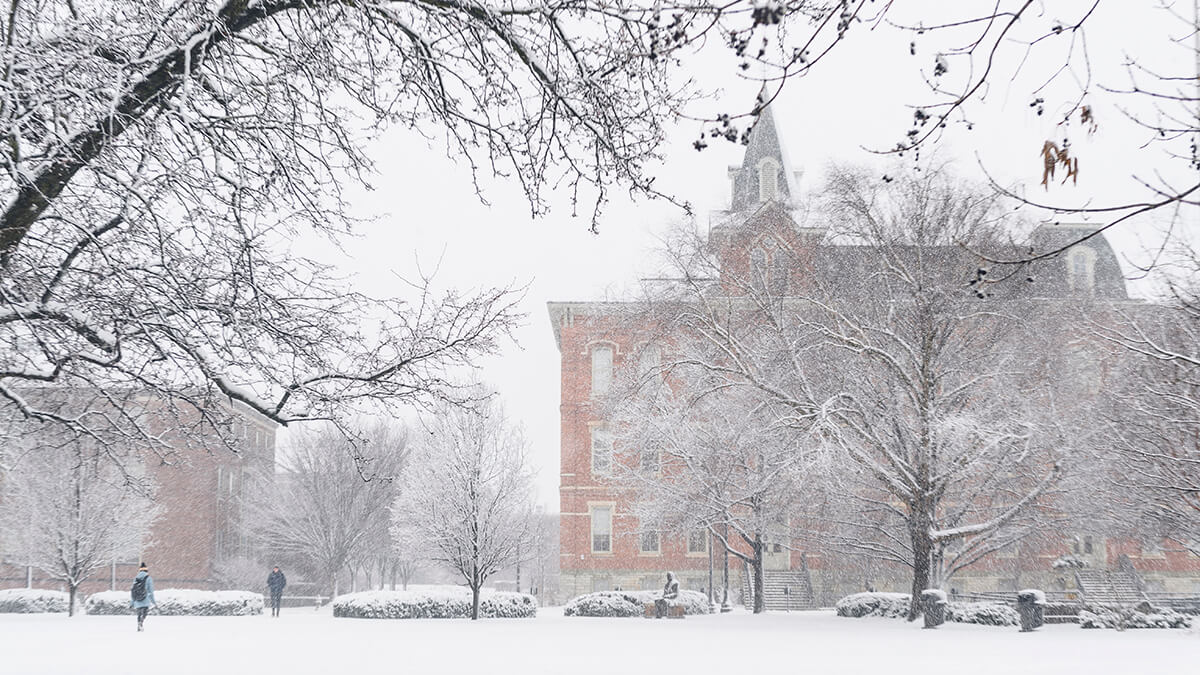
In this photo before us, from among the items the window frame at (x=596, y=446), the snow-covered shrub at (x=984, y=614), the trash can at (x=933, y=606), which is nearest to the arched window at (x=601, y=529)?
the window frame at (x=596, y=446)

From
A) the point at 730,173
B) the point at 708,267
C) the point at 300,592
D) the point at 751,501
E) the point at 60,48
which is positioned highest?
the point at 730,173

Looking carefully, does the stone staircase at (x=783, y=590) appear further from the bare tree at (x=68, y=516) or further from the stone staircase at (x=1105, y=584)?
the bare tree at (x=68, y=516)

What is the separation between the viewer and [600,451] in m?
43.9

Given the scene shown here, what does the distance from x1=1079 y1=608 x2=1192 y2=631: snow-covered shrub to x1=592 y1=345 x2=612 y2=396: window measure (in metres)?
24.9

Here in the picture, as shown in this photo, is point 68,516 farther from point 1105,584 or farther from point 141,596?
point 1105,584

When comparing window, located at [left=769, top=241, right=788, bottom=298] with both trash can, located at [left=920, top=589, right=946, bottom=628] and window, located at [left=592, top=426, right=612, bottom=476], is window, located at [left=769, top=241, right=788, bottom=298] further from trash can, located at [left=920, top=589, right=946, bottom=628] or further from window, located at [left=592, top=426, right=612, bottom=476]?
window, located at [left=592, top=426, right=612, bottom=476]

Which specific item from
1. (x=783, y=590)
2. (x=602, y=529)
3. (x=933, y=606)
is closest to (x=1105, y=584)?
(x=783, y=590)

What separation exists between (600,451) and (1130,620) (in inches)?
992

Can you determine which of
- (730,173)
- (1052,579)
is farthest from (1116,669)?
(730,173)

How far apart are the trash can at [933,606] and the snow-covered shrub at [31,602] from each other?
26.0 meters

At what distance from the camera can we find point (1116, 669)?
13062 millimetres

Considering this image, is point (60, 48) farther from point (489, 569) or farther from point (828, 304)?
point (489, 569)

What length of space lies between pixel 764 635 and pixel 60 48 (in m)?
16.7

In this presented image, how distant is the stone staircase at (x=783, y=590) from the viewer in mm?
37531
